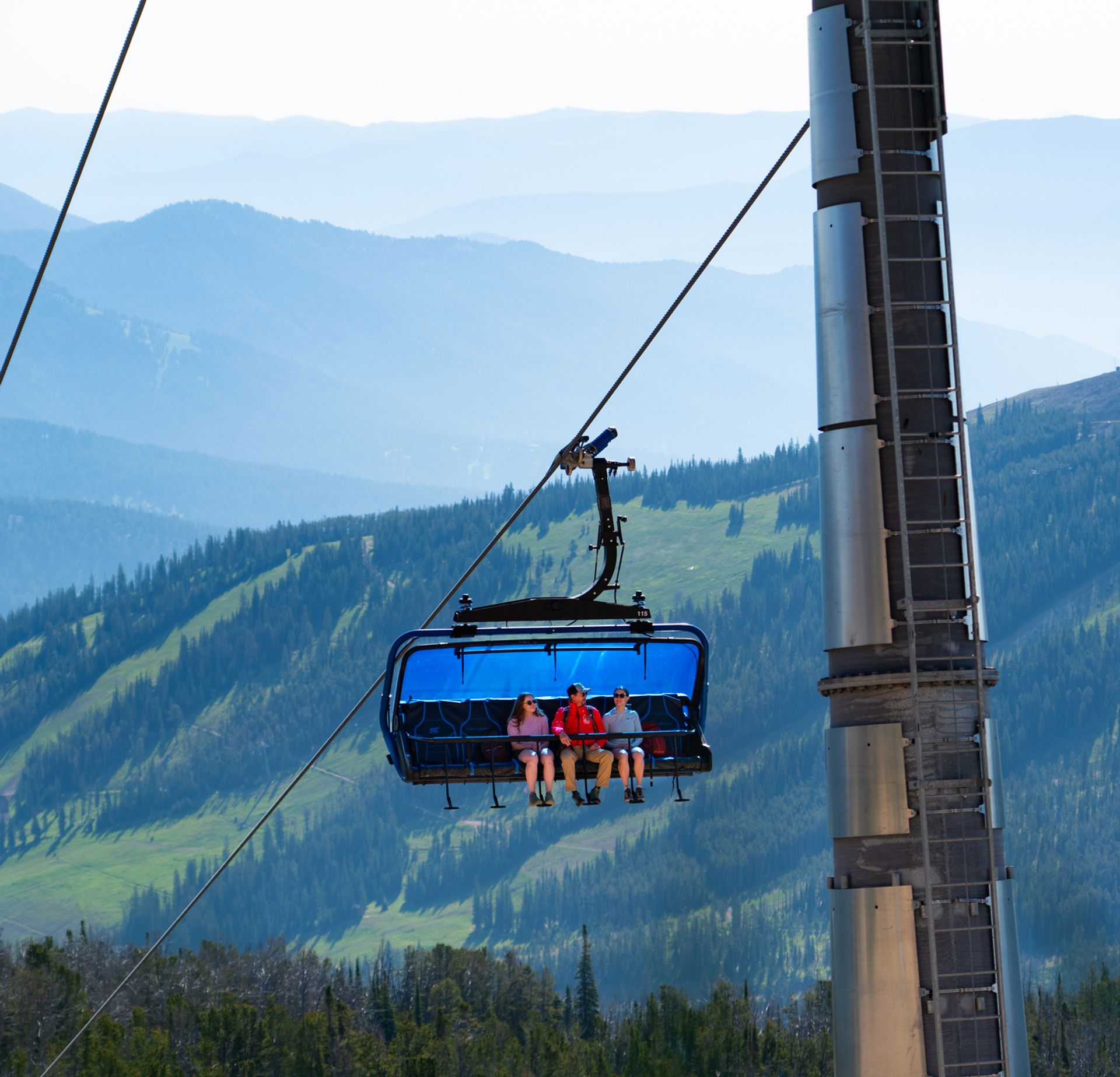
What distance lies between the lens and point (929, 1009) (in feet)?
32.1

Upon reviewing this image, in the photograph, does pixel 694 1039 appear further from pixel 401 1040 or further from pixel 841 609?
pixel 841 609

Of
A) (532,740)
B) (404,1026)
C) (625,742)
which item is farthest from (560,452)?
(404,1026)

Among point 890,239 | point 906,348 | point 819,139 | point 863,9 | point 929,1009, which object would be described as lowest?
point 929,1009

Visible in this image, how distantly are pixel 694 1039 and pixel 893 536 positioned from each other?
135029mm

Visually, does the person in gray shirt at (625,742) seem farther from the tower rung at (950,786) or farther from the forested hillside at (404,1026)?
the forested hillside at (404,1026)

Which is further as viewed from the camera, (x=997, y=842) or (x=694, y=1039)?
(x=694, y=1039)

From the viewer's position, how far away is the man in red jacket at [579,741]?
1528cm

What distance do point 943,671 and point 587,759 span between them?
6064mm

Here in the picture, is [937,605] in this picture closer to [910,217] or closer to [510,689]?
[910,217]

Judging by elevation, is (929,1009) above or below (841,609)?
below

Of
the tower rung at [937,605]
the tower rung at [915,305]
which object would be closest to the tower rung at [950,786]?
the tower rung at [937,605]

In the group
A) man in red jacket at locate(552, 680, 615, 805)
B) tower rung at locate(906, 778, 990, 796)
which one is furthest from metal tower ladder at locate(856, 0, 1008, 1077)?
man in red jacket at locate(552, 680, 615, 805)

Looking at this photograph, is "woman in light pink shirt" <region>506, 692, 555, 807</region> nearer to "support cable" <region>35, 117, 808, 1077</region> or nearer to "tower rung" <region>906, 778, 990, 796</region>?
"support cable" <region>35, 117, 808, 1077</region>

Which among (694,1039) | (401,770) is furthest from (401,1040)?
(401,770)
